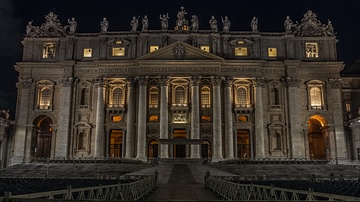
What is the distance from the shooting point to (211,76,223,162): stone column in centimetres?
6244

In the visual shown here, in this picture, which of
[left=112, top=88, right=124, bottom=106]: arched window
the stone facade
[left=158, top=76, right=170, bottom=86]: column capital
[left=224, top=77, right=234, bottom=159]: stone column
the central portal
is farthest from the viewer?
[left=112, top=88, right=124, bottom=106]: arched window

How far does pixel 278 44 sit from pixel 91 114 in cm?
3768

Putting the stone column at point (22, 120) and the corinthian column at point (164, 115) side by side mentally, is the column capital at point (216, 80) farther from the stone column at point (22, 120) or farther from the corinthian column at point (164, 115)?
the stone column at point (22, 120)

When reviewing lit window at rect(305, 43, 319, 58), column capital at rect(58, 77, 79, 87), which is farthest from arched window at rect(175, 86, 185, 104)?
lit window at rect(305, 43, 319, 58)

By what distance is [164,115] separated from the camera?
208 ft

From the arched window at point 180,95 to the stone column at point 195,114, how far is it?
265 cm

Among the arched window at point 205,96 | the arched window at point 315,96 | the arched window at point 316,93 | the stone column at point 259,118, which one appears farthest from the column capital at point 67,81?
the arched window at point 315,96

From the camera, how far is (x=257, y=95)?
6506 cm

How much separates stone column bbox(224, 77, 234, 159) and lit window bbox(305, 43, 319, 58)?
16.9 metres

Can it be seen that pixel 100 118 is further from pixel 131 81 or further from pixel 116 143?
pixel 131 81

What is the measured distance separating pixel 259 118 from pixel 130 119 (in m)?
23.0

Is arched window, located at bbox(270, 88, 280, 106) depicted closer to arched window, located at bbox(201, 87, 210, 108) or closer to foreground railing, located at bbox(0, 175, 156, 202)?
arched window, located at bbox(201, 87, 210, 108)

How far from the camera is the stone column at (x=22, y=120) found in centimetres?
6425

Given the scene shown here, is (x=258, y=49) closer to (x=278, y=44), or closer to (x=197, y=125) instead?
(x=278, y=44)
